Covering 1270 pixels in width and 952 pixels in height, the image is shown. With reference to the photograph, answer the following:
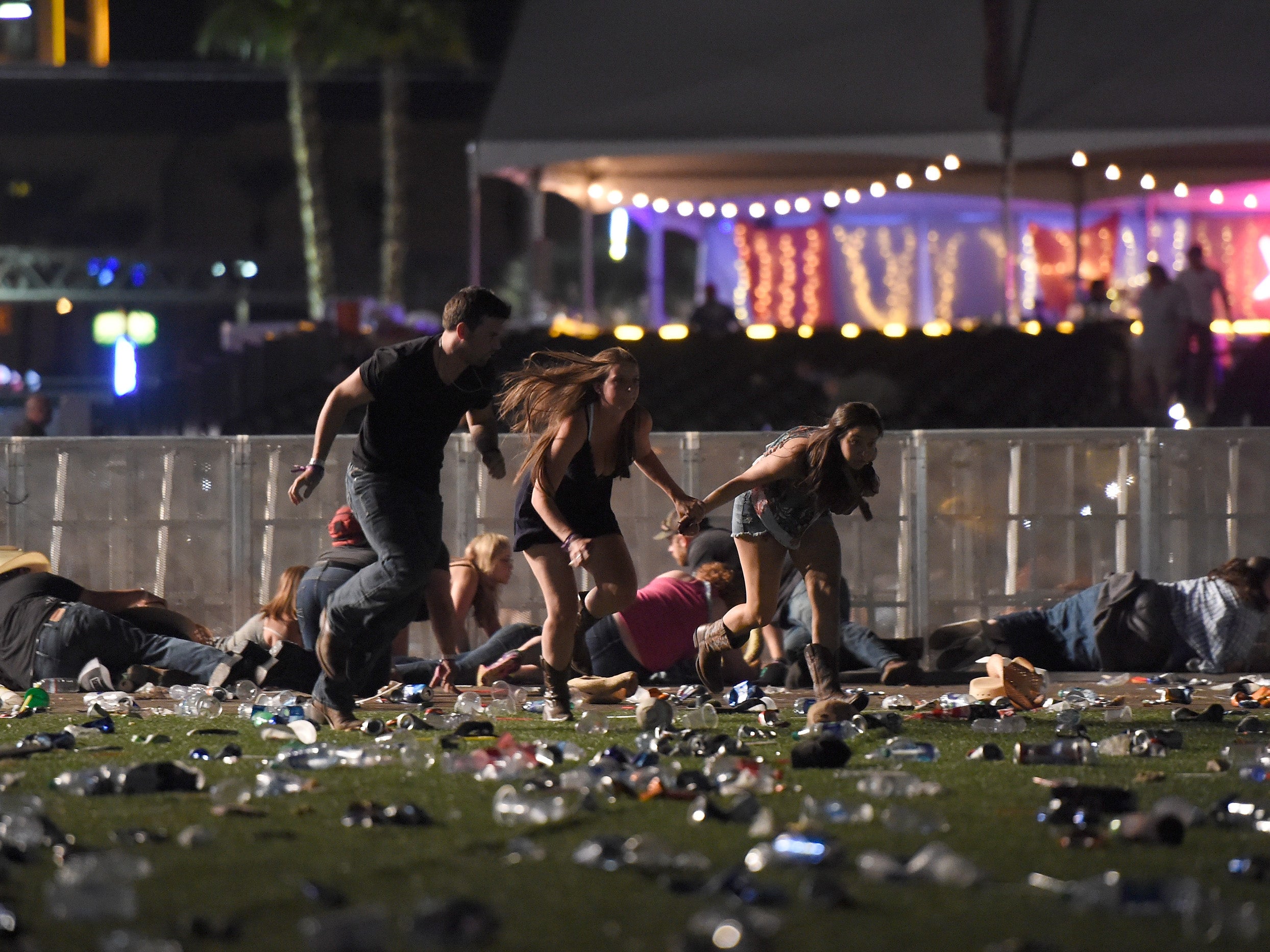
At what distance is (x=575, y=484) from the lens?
7.62 metres

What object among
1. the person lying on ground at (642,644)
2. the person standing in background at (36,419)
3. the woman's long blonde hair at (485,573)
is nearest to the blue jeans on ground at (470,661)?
the person lying on ground at (642,644)

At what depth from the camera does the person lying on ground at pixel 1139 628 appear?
9.80m

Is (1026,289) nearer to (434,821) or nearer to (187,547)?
(187,547)

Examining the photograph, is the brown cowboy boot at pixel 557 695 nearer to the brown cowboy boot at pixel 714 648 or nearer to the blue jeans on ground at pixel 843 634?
the brown cowboy boot at pixel 714 648

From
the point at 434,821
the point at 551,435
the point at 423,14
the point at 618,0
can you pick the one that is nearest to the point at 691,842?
the point at 434,821

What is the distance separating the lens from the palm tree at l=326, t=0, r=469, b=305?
3394 centimetres

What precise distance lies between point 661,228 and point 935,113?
23.1 feet

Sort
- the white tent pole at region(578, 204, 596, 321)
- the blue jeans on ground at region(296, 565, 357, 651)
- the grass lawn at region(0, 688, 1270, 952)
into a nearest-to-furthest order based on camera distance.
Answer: the grass lawn at region(0, 688, 1270, 952)
the blue jeans on ground at region(296, 565, 357, 651)
the white tent pole at region(578, 204, 596, 321)

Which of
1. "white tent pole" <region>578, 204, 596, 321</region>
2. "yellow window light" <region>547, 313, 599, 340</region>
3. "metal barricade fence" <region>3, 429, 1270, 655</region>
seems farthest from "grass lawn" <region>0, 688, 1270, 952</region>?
"white tent pole" <region>578, 204, 596, 321</region>

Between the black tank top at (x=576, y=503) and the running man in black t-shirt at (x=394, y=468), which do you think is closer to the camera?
the running man in black t-shirt at (x=394, y=468)

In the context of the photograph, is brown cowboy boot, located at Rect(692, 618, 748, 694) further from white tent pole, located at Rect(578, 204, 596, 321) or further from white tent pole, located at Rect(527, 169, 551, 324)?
white tent pole, located at Rect(578, 204, 596, 321)

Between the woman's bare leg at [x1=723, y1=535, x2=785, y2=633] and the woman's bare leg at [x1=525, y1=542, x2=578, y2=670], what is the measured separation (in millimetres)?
780

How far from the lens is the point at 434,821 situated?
4.76 meters

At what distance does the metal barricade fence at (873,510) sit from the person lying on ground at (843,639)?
507mm
